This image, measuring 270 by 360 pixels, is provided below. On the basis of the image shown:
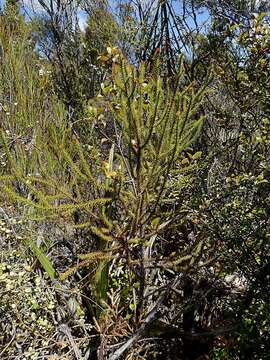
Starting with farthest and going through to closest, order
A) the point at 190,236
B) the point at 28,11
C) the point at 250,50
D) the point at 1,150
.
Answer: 1. the point at 28,11
2. the point at 1,150
3. the point at 190,236
4. the point at 250,50

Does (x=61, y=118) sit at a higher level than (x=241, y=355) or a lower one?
higher

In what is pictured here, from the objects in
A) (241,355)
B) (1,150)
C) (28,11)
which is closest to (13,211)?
(1,150)

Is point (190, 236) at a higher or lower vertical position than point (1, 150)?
lower

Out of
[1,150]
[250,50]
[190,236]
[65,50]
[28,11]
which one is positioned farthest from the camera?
[65,50]

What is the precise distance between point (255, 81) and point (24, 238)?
2.09 m

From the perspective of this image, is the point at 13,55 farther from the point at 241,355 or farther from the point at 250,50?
the point at 241,355

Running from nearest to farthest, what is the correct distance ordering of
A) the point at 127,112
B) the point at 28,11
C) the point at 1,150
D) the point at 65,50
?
the point at 127,112 → the point at 1,150 → the point at 28,11 → the point at 65,50

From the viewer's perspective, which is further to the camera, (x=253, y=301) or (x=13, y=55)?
(x=13, y=55)

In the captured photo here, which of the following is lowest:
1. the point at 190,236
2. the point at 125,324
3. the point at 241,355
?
the point at 241,355

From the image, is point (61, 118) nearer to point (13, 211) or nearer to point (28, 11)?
point (13, 211)

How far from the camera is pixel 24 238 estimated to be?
133 inches

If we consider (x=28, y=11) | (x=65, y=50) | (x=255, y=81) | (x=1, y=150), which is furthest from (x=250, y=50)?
(x=65, y=50)

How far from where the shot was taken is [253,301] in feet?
10.9

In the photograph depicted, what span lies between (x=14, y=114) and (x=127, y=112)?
202 centimetres
